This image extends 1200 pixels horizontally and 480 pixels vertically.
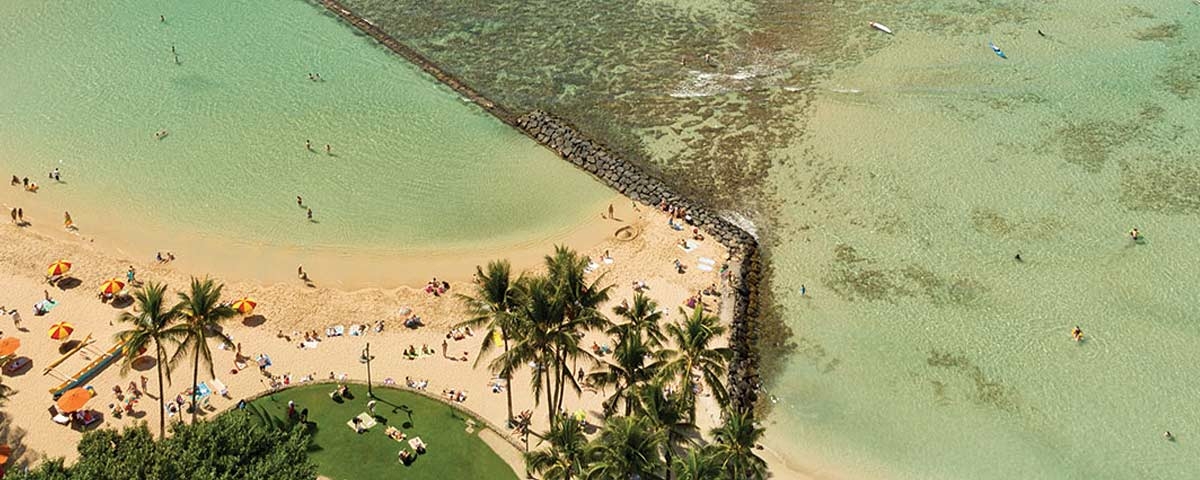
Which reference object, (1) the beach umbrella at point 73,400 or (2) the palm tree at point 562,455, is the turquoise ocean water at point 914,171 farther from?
(1) the beach umbrella at point 73,400

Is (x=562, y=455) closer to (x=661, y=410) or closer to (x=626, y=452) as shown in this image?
(x=626, y=452)

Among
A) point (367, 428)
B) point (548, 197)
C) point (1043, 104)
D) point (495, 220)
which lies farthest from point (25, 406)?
point (1043, 104)

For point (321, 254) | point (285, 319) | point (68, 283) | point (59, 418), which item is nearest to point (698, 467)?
point (285, 319)

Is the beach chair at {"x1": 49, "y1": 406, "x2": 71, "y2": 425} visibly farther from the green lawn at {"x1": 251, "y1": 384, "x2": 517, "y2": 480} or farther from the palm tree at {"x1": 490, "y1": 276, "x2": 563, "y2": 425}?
the palm tree at {"x1": 490, "y1": 276, "x2": 563, "y2": 425}

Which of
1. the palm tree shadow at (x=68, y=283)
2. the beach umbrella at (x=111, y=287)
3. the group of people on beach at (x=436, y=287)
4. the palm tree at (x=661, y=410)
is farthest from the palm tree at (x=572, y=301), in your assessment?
the palm tree shadow at (x=68, y=283)

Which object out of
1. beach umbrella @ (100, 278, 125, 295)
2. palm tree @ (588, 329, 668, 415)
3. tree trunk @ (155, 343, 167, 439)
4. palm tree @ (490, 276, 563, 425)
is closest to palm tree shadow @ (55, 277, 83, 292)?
beach umbrella @ (100, 278, 125, 295)

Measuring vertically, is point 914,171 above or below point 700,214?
below
